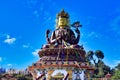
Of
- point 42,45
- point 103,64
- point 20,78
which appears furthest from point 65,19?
point 103,64

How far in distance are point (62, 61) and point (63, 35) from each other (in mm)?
2802

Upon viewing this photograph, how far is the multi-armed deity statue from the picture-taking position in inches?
1174

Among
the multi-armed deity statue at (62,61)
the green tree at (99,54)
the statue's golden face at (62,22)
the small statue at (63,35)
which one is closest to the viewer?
the multi-armed deity statue at (62,61)

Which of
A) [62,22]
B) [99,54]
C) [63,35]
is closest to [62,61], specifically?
[63,35]

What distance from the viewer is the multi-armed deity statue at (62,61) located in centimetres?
2983

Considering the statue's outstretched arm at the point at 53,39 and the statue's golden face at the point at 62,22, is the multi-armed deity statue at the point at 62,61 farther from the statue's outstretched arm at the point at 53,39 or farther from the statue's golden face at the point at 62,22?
the statue's golden face at the point at 62,22

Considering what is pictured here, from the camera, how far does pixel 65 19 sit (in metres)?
33.4

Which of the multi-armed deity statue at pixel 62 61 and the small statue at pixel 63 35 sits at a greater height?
the small statue at pixel 63 35

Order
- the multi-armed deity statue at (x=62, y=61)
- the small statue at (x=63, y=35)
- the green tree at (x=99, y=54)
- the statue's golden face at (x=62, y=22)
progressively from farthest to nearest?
the green tree at (x=99, y=54) < the statue's golden face at (x=62, y=22) < the small statue at (x=63, y=35) < the multi-armed deity statue at (x=62, y=61)

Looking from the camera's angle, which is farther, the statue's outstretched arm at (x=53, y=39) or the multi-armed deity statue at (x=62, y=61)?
the statue's outstretched arm at (x=53, y=39)

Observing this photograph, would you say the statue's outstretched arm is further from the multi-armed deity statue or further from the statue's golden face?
the statue's golden face

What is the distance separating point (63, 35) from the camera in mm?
32156

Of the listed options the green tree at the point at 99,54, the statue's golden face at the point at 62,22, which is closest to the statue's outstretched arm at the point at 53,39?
the statue's golden face at the point at 62,22

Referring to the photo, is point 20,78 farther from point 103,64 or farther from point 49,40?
point 49,40
